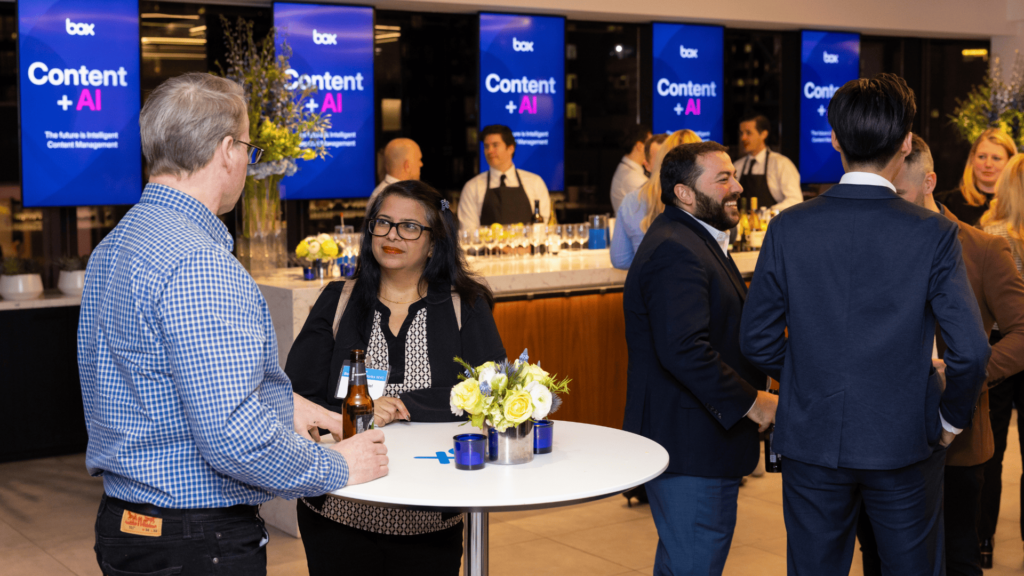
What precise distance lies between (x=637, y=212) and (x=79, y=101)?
3.50m

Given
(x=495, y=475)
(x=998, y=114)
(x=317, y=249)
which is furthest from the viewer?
(x=998, y=114)

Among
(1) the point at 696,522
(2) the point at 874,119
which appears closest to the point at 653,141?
(1) the point at 696,522

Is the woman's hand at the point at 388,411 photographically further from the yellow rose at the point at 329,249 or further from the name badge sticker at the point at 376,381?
the yellow rose at the point at 329,249

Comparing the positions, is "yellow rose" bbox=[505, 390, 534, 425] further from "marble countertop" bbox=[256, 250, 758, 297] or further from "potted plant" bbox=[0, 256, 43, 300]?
"potted plant" bbox=[0, 256, 43, 300]

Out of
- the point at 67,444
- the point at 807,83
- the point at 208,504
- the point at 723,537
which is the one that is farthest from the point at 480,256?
the point at 807,83

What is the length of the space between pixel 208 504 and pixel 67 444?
4.60 meters

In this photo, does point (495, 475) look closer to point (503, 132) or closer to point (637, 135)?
point (503, 132)

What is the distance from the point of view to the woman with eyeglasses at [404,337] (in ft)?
8.22

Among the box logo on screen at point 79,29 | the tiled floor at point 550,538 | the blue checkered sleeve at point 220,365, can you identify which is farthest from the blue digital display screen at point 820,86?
the blue checkered sleeve at point 220,365

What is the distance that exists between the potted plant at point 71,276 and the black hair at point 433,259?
3.69 m

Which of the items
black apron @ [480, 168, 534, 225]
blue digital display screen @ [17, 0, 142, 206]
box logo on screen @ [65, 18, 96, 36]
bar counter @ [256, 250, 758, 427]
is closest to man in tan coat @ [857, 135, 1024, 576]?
bar counter @ [256, 250, 758, 427]

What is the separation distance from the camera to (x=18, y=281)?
5.73 m

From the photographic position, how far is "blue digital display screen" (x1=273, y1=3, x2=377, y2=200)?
262 inches

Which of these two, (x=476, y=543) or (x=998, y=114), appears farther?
(x=998, y=114)
